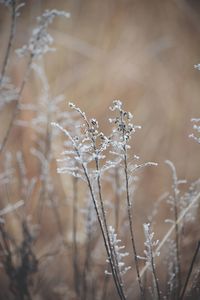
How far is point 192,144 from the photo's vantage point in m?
4.76

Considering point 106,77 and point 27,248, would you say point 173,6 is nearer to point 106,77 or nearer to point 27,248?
point 106,77

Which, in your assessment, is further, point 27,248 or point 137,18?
point 137,18

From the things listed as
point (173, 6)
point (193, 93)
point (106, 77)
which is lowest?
point (193, 93)

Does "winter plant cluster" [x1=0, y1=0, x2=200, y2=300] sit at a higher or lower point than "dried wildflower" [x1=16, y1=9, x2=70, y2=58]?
lower

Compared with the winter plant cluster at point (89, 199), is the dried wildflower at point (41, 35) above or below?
above

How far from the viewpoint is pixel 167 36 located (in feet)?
18.4

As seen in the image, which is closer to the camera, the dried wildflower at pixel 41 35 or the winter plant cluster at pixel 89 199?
the winter plant cluster at pixel 89 199

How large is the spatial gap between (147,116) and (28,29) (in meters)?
2.36

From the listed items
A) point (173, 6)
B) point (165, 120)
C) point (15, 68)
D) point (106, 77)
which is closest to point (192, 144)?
point (165, 120)

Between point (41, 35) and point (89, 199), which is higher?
point (41, 35)

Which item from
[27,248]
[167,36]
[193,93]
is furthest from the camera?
[167,36]

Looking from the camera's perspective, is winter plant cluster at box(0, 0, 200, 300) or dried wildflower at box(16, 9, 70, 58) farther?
dried wildflower at box(16, 9, 70, 58)

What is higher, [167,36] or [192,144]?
[167,36]

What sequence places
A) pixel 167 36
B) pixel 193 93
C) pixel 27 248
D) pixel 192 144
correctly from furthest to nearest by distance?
1. pixel 167 36
2. pixel 193 93
3. pixel 192 144
4. pixel 27 248
